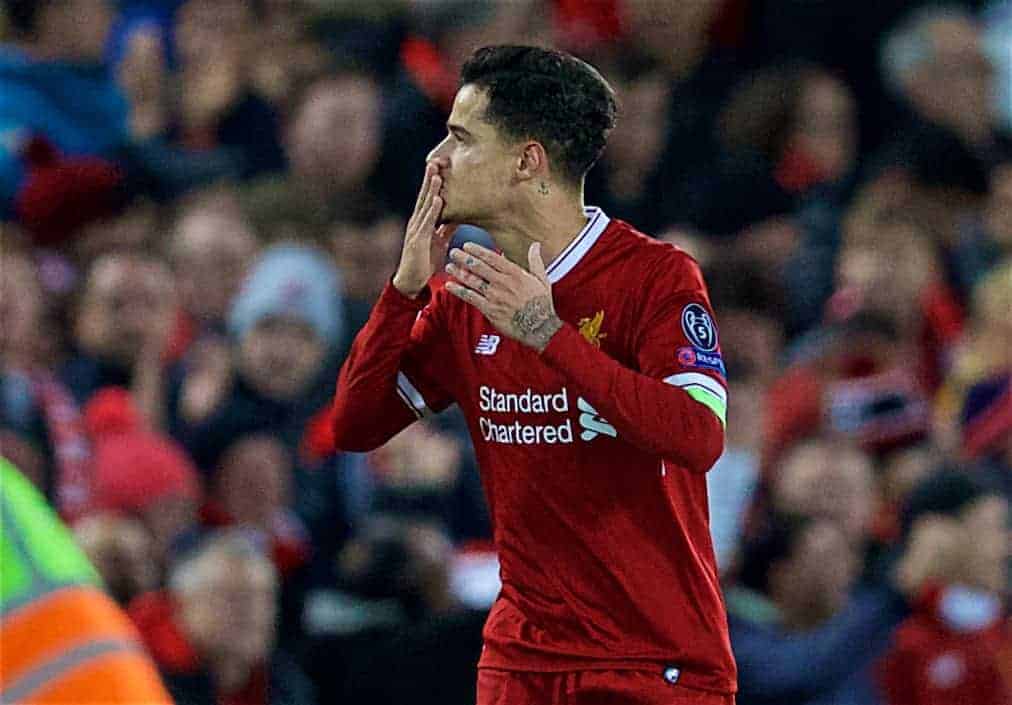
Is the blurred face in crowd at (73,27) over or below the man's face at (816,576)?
over

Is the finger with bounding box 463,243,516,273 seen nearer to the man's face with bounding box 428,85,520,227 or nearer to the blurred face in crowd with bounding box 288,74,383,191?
the man's face with bounding box 428,85,520,227

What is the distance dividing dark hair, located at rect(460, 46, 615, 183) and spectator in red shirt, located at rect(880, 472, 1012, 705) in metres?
3.09

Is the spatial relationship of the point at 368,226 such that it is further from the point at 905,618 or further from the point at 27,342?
the point at 905,618

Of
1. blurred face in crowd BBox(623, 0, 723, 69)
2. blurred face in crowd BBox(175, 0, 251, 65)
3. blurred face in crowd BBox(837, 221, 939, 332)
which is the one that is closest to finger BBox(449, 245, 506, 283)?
blurred face in crowd BBox(837, 221, 939, 332)

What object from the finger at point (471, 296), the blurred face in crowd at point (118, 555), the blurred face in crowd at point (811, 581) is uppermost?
the finger at point (471, 296)

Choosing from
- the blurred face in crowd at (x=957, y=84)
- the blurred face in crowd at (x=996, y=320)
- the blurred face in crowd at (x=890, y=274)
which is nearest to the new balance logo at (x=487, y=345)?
the blurred face in crowd at (x=890, y=274)

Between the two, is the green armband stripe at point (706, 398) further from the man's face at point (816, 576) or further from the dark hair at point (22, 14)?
the dark hair at point (22, 14)

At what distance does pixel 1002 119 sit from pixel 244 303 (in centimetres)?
402

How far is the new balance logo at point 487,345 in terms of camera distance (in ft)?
14.2

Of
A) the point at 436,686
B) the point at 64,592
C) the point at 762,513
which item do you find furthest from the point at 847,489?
the point at 64,592

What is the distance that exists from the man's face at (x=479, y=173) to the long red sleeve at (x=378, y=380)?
210 millimetres

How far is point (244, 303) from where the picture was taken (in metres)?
7.45

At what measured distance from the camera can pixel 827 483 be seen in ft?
24.3

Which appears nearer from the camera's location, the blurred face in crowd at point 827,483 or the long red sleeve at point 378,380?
the long red sleeve at point 378,380
